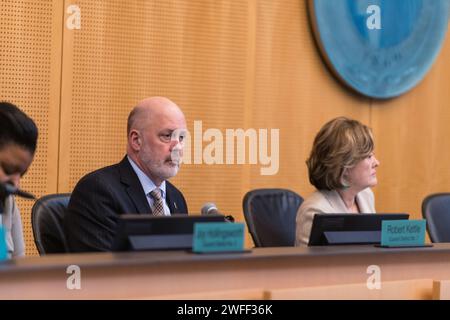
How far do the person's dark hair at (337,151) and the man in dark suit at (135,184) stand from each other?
0.63 m

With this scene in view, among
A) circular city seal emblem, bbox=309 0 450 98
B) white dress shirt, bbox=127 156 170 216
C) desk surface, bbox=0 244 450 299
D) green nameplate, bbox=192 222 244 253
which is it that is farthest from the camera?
circular city seal emblem, bbox=309 0 450 98

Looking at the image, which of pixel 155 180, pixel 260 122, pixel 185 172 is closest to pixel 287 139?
pixel 260 122

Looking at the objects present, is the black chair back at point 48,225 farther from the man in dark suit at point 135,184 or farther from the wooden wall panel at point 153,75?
the wooden wall panel at point 153,75

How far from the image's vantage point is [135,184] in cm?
336

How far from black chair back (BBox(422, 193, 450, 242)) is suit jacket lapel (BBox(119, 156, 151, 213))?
5.00 ft

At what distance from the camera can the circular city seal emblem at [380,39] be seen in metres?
5.32

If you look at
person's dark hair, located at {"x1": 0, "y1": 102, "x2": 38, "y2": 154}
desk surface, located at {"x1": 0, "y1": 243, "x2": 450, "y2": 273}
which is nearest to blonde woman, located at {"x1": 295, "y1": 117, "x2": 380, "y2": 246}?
desk surface, located at {"x1": 0, "y1": 243, "x2": 450, "y2": 273}

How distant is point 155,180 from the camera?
3.47 metres

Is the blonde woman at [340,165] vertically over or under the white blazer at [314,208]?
over

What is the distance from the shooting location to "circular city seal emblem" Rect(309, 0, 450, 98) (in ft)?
17.4

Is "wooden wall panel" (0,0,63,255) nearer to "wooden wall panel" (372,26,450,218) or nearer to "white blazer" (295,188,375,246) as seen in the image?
"white blazer" (295,188,375,246)

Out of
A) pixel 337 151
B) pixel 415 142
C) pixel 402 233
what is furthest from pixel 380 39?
pixel 402 233

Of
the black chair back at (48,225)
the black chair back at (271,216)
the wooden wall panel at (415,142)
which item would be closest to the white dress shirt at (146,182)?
the black chair back at (48,225)
